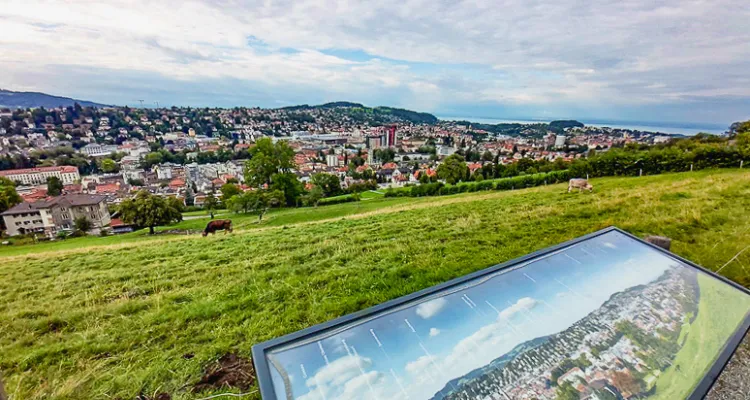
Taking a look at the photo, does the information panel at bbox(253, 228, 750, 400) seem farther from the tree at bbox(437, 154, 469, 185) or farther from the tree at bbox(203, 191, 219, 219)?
the tree at bbox(437, 154, 469, 185)

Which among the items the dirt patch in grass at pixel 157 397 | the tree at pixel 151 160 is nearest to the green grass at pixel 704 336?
the dirt patch in grass at pixel 157 397

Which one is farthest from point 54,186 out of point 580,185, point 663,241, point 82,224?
point 580,185

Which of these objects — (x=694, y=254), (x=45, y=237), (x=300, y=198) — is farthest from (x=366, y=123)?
(x=694, y=254)

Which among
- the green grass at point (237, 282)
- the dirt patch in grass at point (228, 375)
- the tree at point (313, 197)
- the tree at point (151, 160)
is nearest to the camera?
the dirt patch in grass at point (228, 375)

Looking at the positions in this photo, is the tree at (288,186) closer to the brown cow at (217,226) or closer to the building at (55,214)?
the building at (55,214)

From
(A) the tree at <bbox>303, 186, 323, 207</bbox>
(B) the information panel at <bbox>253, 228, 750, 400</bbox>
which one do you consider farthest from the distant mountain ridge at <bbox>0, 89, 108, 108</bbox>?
(B) the information panel at <bbox>253, 228, 750, 400</bbox>

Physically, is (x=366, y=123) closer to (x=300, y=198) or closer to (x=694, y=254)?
(x=300, y=198)
